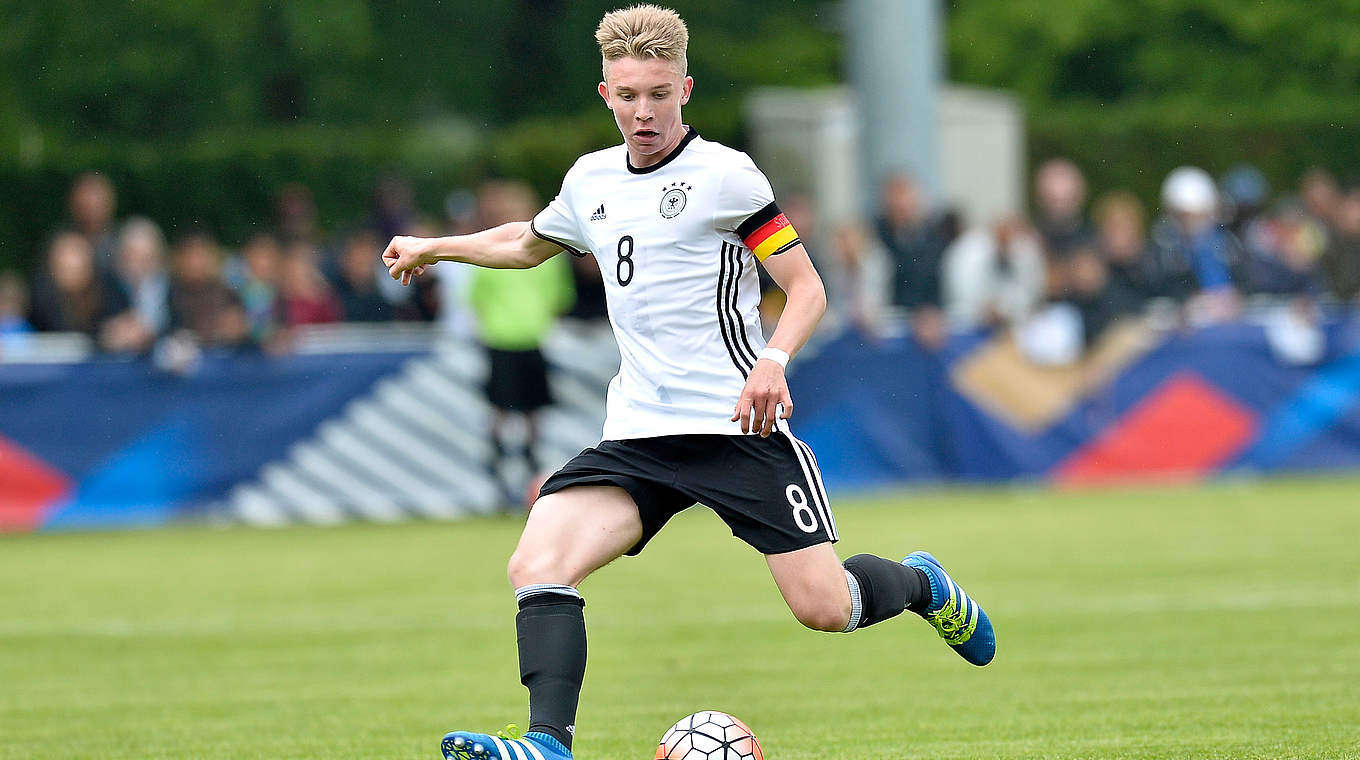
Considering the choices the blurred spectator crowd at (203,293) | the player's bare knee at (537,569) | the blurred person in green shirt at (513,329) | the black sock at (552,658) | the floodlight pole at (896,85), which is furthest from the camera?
the floodlight pole at (896,85)

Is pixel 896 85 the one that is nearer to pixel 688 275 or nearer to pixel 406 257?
pixel 406 257

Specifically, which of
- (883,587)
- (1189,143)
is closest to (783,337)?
(883,587)

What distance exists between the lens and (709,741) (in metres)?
5.86

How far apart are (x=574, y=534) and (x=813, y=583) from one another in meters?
0.73

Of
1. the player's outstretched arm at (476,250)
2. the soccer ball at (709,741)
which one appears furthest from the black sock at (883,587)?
the player's outstretched arm at (476,250)

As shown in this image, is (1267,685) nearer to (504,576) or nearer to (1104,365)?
(504,576)

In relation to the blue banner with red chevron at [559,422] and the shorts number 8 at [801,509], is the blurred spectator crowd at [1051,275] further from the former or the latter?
the shorts number 8 at [801,509]

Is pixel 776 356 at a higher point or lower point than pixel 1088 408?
higher

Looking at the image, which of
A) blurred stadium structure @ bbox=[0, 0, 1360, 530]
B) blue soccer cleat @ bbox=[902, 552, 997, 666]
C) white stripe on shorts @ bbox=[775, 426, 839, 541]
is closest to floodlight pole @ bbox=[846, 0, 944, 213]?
blurred stadium structure @ bbox=[0, 0, 1360, 530]

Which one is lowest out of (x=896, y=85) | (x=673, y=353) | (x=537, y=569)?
(x=537, y=569)

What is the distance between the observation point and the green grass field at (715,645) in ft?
23.0

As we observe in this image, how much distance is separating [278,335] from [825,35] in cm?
2376

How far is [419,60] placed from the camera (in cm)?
3631

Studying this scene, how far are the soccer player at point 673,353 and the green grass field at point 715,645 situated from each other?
0.84m
